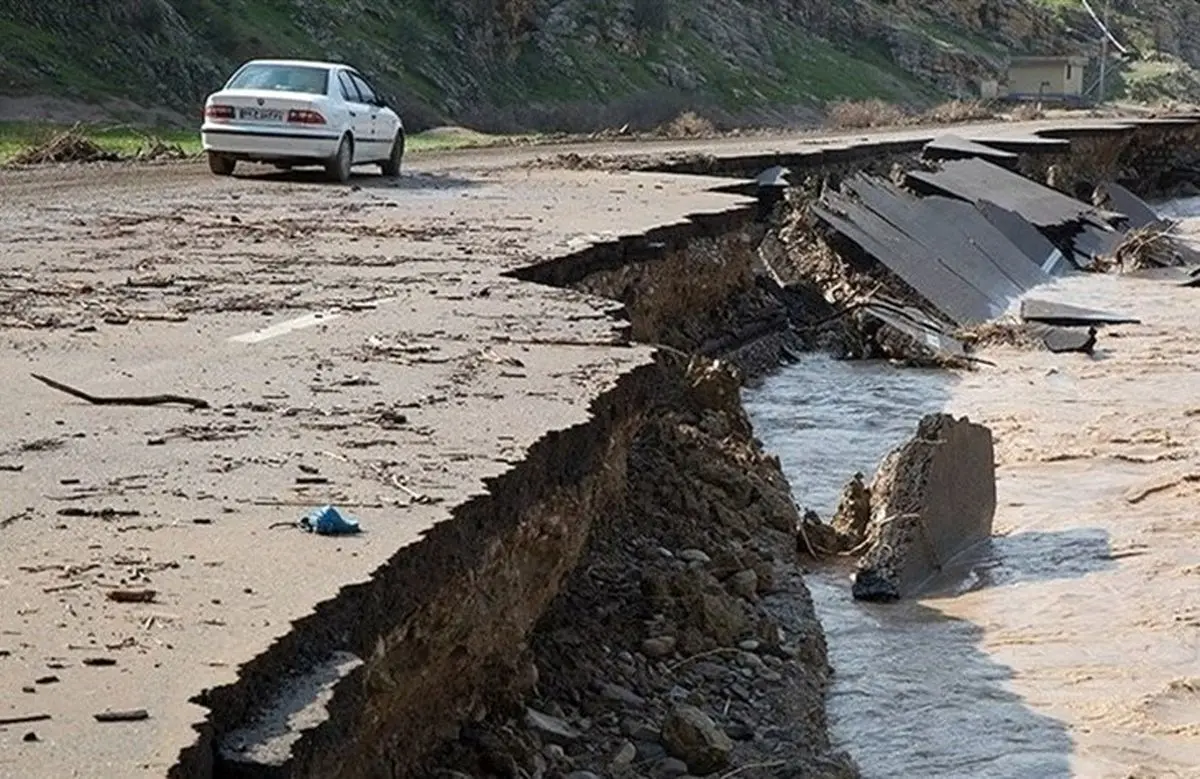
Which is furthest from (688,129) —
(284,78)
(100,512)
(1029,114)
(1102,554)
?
(100,512)

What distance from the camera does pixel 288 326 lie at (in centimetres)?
957

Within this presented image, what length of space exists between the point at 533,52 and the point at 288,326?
1892 inches

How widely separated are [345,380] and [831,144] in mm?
23632

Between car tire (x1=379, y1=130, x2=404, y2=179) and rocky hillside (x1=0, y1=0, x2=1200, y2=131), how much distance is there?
1463 cm

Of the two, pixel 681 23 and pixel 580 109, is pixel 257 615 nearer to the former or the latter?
pixel 580 109

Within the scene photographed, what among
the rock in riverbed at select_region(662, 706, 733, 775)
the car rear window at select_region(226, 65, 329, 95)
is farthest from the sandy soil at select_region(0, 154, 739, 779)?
the car rear window at select_region(226, 65, 329, 95)

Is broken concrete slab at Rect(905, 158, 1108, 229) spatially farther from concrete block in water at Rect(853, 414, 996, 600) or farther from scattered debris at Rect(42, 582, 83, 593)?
scattered debris at Rect(42, 582, 83, 593)

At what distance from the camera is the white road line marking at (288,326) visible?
9145 mm

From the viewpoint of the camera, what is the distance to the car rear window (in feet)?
72.1

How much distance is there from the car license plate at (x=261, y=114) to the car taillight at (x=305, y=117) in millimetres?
Result: 144

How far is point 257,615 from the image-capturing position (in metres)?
4.65

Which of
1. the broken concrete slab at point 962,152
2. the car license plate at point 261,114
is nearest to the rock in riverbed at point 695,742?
the car license plate at point 261,114

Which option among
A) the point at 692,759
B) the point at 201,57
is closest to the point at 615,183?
the point at 692,759

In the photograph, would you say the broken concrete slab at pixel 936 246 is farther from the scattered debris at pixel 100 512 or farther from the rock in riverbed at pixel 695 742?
the scattered debris at pixel 100 512
